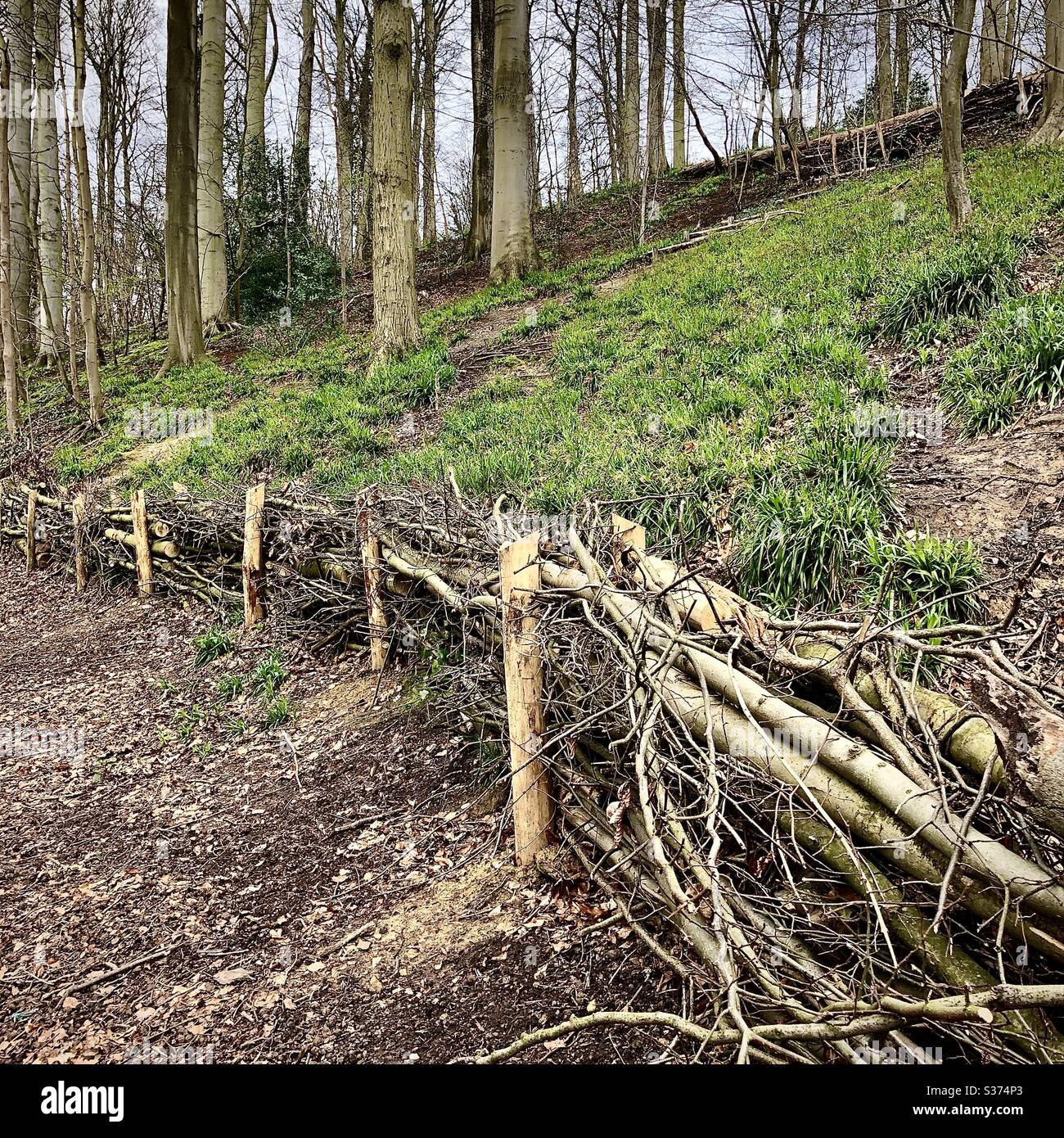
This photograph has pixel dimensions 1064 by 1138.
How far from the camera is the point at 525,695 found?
3039 millimetres

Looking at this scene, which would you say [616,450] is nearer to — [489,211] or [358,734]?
[358,734]

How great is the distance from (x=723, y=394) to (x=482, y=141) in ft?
42.6

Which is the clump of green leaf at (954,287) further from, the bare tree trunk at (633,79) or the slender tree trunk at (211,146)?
the bare tree trunk at (633,79)

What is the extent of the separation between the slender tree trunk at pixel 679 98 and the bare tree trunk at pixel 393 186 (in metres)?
10.7

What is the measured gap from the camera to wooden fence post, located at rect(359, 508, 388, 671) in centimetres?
473

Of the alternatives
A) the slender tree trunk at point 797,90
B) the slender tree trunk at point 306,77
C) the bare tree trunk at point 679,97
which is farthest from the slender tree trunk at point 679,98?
the slender tree trunk at point 306,77

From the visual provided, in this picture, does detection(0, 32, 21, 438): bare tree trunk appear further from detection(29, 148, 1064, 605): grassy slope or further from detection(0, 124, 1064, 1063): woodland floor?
detection(0, 124, 1064, 1063): woodland floor

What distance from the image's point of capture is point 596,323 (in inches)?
375

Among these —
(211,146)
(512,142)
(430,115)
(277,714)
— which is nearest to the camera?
(277,714)

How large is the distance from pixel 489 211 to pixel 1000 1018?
57.0 feet

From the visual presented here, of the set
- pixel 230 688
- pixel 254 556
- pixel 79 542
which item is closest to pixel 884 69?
pixel 254 556

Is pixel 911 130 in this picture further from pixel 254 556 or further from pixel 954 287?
pixel 254 556

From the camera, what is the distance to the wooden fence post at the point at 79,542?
7930 millimetres
